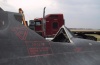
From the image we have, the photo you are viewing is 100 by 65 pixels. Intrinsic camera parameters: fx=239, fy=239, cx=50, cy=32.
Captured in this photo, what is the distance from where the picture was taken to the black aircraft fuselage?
19.6 feet

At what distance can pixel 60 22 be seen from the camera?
105ft

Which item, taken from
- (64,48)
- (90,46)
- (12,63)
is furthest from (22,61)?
(90,46)

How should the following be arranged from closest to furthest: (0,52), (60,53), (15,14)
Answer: (0,52) < (15,14) < (60,53)

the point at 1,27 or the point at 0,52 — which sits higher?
the point at 1,27

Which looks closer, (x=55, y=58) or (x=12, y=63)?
(x=12, y=63)

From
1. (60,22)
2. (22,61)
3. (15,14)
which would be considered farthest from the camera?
(60,22)

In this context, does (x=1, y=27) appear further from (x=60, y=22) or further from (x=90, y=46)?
(x=60, y=22)

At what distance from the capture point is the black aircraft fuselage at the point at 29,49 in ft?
19.6

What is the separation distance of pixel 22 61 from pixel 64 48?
2038 millimetres

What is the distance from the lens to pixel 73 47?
320 inches

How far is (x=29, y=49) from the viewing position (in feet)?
21.3

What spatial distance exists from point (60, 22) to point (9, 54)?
2613 cm

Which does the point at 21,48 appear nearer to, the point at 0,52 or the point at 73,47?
the point at 0,52

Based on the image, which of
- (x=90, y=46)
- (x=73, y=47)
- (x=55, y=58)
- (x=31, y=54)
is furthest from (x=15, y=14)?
(x=90, y=46)
